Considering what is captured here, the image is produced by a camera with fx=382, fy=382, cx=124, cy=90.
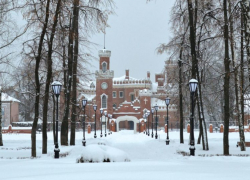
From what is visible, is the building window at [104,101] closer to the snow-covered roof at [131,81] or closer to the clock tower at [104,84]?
the clock tower at [104,84]

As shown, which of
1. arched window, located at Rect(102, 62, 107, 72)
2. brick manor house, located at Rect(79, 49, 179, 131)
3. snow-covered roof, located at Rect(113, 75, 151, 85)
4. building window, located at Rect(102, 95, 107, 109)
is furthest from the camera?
snow-covered roof, located at Rect(113, 75, 151, 85)

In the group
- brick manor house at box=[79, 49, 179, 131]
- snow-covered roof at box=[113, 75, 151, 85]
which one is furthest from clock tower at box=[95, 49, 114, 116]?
snow-covered roof at box=[113, 75, 151, 85]

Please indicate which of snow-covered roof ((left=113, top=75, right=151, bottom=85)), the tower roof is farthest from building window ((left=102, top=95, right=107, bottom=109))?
snow-covered roof ((left=113, top=75, right=151, bottom=85))

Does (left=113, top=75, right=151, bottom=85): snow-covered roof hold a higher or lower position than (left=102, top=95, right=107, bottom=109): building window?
higher

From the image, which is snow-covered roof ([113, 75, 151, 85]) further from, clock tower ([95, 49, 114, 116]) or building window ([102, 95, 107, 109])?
building window ([102, 95, 107, 109])

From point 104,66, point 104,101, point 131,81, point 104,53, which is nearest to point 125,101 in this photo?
point 104,101

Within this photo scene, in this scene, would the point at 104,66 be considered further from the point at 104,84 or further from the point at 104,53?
the point at 104,84

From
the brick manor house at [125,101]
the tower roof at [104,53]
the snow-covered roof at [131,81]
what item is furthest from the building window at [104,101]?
the snow-covered roof at [131,81]

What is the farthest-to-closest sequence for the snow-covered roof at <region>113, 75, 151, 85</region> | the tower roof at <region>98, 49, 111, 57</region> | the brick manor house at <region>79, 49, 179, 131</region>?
the snow-covered roof at <region>113, 75, 151, 85</region>
the tower roof at <region>98, 49, 111, 57</region>
the brick manor house at <region>79, 49, 179, 131</region>

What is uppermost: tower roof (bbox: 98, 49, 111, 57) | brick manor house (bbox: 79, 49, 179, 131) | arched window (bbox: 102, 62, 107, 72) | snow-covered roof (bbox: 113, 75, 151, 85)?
tower roof (bbox: 98, 49, 111, 57)

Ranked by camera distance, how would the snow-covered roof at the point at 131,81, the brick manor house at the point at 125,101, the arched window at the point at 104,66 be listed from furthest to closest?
the snow-covered roof at the point at 131,81 < the arched window at the point at 104,66 < the brick manor house at the point at 125,101

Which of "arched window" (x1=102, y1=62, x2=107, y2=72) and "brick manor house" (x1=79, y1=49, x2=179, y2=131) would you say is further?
"arched window" (x1=102, y1=62, x2=107, y2=72)

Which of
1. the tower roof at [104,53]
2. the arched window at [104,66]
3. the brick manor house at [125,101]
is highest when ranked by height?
the tower roof at [104,53]

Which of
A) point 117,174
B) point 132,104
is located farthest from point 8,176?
point 132,104
